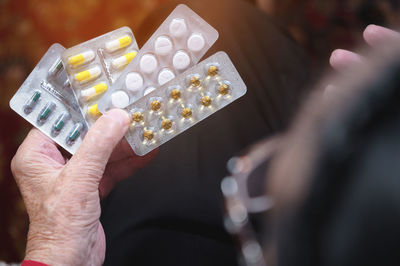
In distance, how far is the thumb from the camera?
57 centimetres

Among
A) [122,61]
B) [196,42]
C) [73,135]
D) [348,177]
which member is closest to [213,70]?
[196,42]

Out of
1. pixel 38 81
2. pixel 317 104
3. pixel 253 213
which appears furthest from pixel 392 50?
pixel 38 81

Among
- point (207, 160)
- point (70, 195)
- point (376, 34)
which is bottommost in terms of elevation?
point (207, 160)

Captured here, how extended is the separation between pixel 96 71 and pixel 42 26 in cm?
56

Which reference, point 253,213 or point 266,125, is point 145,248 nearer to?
point 253,213

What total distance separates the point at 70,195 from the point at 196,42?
1.09 ft

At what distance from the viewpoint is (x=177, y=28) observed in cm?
68

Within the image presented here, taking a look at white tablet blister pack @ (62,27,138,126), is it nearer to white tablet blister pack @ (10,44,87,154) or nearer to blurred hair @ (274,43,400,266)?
white tablet blister pack @ (10,44,87,154)

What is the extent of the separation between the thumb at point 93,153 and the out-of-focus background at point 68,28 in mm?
573

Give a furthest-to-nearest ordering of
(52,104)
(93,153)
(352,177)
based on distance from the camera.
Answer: (52,104)
(93,153)
(352,177)

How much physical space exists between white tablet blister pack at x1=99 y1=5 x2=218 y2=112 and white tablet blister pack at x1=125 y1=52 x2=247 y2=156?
23mm

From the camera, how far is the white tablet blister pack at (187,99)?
0.67 meters

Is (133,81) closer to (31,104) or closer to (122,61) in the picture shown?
(122,61)

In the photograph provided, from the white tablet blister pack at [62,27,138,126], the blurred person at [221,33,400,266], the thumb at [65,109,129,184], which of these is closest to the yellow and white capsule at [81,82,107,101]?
the white tablet blister pack at [62,27,138,126]
